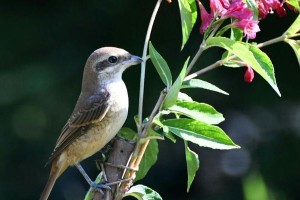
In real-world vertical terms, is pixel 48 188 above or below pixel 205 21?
below

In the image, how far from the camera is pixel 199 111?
2.68 metres

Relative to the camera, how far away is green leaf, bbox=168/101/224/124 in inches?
105

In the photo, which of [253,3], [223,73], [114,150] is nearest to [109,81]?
[114,150]

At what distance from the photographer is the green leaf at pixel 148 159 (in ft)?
9.64

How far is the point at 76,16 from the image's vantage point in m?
6.39

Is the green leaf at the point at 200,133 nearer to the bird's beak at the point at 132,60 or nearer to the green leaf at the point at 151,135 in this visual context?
the green leaf at the point at 151,135

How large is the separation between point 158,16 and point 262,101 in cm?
99

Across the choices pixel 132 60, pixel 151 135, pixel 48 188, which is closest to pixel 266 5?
pixel 151 135

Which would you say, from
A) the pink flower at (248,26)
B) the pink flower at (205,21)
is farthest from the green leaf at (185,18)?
the pink flower at (248,26)

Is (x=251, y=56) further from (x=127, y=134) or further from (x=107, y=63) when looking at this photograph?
(x=107, y=63)

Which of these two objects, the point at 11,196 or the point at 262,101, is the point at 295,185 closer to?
the point at 262,101

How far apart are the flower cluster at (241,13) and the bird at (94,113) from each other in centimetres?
71

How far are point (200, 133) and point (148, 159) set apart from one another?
0.37 m

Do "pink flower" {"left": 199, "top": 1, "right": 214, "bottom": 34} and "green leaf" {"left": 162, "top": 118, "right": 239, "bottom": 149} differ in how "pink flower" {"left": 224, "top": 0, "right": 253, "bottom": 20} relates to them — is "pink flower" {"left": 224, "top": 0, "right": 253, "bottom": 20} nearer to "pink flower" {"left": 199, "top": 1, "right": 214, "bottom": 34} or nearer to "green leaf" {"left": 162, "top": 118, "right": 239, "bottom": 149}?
"pink flower" {"left": 199, "top": 1, "right": 214, "bottom": 34}
